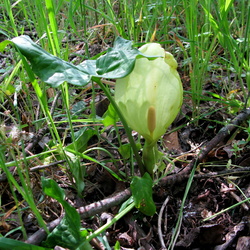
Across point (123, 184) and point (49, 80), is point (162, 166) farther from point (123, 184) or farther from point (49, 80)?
point (49, 80)

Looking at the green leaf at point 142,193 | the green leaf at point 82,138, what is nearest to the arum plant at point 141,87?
the green leaf at point 142,193

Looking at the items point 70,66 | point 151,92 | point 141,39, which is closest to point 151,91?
point 151,92

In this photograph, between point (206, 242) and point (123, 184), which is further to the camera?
point (123, 184)

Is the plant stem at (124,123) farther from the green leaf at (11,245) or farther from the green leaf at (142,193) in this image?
the green leaf at (11,245)

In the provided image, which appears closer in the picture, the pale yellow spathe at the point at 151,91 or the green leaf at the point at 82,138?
the pale yellow spathe at the point at 151,91

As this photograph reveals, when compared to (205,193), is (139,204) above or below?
above

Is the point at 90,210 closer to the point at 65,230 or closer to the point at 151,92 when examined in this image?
the point at 65,230

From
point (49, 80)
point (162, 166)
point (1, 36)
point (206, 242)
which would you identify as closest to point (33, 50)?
point (49, 80)
